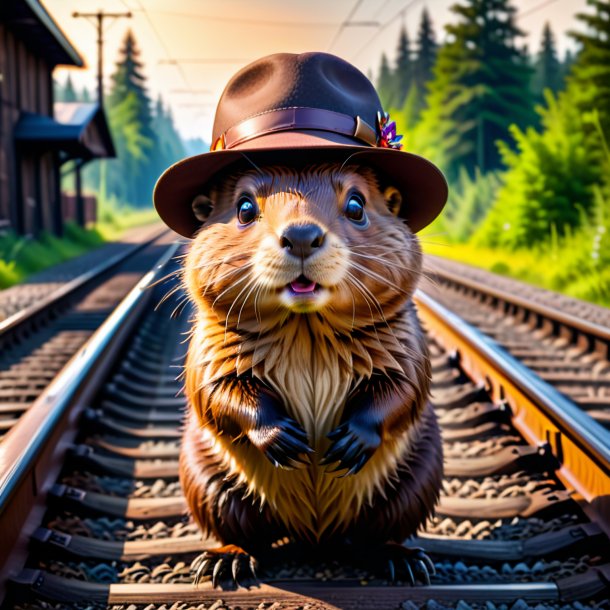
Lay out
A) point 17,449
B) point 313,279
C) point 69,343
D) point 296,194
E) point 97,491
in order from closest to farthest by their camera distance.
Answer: point 313,279 < point 296,194 < point 17,449 < point 97,491 < point 69,343

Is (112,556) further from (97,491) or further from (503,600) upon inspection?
(503,600)

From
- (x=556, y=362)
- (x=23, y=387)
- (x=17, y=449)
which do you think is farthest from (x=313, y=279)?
(x=556, y=362)

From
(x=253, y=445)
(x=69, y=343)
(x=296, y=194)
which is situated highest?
(x=296, y=194)

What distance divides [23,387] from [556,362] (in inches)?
147

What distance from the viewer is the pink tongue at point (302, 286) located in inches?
75.0

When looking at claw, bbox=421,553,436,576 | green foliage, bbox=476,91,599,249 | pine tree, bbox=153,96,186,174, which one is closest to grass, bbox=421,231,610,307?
green foliage, bbox=476,91,599,249

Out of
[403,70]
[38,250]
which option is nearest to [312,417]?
[38,250]

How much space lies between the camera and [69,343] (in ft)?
20.3

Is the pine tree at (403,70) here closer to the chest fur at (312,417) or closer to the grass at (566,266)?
the grass at (566,266)

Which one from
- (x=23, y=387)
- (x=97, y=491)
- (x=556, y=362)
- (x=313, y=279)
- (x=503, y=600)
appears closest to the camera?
(x=313, y=279)

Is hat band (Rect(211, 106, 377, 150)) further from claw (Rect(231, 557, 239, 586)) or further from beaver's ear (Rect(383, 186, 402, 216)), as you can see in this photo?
claw (Rect(231, 557, 239, 586))

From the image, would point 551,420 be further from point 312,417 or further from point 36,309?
point 36,309

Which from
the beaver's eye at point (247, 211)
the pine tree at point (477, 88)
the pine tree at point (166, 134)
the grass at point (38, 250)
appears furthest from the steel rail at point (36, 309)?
the pine tree at point (166, 134)

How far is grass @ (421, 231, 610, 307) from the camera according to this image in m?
9.30
